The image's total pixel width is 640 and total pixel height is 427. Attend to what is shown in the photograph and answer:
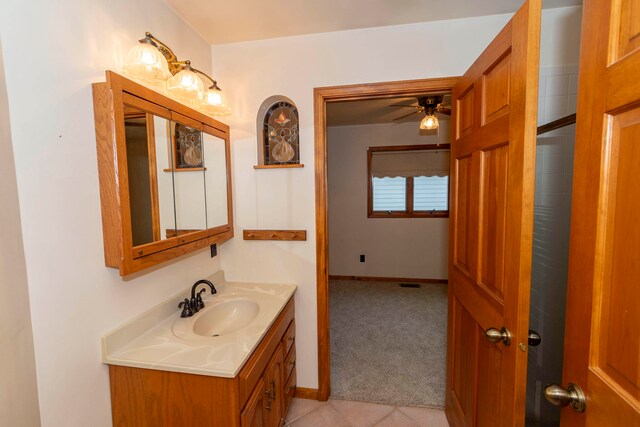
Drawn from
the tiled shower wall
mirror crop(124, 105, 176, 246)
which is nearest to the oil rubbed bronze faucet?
mirror crop(124, 105, 176, 246)

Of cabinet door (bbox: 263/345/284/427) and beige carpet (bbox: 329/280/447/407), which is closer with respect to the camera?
cabinet door (bbox: 263/345/284/427)

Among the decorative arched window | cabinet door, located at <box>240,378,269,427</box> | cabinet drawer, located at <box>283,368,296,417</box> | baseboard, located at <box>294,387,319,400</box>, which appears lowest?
baseboard, located at <box>294,387,319,400</box>

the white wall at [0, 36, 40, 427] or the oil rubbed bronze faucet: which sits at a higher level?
the white wall at [0, 36, 40, 427]

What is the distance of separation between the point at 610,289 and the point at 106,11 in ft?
6.38

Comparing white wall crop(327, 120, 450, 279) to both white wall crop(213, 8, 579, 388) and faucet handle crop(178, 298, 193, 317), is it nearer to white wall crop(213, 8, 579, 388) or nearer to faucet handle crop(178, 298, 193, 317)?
white wall crop(213, 8, 579, 388)

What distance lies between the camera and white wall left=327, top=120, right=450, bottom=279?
4.32 metres

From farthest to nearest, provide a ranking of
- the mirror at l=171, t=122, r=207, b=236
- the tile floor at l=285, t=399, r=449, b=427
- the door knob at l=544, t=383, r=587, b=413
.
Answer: the tile floor at l=285, t=399, r=449, b=427, the mirror at l=171, t=122, r=207, b=236, the door knob at l=544, t=383, r=587, b=413

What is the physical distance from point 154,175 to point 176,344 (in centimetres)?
79

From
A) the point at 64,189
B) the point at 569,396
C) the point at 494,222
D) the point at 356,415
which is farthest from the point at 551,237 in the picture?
the point at 64,189

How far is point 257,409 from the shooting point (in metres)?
1.28

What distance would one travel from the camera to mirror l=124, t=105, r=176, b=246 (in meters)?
1.17

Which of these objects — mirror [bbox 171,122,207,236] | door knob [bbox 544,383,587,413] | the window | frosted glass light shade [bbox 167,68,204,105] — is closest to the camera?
door knob [bbox 544,383,587,413]

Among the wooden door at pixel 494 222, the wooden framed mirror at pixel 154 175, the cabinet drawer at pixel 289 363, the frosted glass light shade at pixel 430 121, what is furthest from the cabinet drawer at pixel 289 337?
the frosted glass light shade at pixel 430 121

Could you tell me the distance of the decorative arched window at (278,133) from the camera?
1.92m
